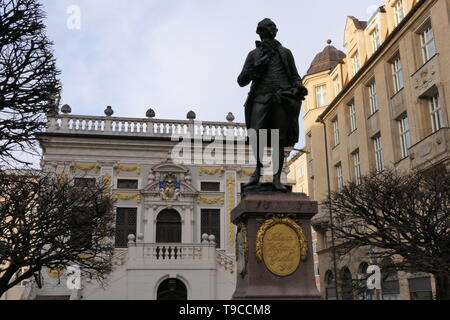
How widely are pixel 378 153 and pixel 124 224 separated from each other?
48.9 ft

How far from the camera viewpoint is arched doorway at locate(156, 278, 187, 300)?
23.3 metres

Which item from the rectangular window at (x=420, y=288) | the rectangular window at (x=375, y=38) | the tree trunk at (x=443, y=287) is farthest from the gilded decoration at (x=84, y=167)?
the tree trunk at (x=443, y=287)

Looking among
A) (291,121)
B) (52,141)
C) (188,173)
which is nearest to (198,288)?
(188,173)

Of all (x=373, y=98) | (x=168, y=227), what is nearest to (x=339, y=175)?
(x=373, y=98)

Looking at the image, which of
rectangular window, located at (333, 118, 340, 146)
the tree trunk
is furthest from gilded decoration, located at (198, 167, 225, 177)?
the tree trunk

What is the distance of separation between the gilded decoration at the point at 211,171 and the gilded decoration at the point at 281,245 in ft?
73.5

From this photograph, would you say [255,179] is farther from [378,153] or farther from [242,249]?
[378,153]

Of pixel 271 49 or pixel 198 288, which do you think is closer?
pixel 271 49

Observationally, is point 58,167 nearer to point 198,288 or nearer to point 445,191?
point 198,288

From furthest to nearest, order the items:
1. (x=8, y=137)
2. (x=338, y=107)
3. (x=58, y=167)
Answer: (x=338, y=107), (x=58, y=167), (x=8, y=137)

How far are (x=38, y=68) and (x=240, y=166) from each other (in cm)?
1883

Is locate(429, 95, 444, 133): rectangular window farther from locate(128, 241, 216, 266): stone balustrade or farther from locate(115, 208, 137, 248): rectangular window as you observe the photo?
locate(115, 208, 137, 248): rectangular window

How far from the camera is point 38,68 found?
11.4m

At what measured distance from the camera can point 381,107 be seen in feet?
88.8
